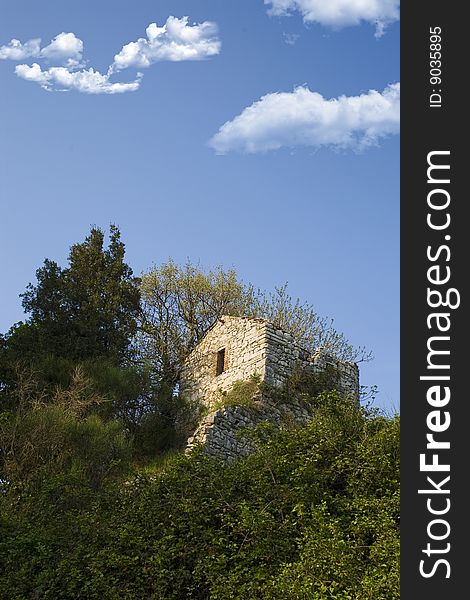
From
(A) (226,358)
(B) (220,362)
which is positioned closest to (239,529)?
(A) (226,358)

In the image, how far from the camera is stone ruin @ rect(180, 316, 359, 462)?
601 inches

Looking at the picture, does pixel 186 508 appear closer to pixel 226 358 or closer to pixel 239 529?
pixel 239 529

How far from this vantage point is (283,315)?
23.4 m

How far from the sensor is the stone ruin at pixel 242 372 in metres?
15.3

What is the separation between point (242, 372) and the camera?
17625 mm

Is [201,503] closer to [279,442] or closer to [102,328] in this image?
[279,442]

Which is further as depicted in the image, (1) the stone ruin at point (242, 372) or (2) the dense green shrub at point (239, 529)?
(1) the stone ruin at point (242, 372)

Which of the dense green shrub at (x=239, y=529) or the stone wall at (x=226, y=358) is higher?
the stone wall at (x=226, y=358)

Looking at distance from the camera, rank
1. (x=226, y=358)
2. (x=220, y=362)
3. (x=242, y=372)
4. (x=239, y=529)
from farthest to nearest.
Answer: (x=220, y=362)
(x=226, y=358)
(x=242, y=372)
(x=239, y=529)

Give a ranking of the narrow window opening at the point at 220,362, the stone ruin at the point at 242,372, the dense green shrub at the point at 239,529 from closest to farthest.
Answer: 1. the dense green shrub at the point at 239,529
2. the stone ruin at the point at 242,372
3. the narrow window opening at the point at 220,362

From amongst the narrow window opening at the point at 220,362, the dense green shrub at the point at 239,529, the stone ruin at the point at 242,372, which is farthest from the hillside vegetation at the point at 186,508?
the narrow window opening at the point at 220,362

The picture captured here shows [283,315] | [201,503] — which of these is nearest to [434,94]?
[201,503]

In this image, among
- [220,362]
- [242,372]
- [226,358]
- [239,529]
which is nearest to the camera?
[239,529]

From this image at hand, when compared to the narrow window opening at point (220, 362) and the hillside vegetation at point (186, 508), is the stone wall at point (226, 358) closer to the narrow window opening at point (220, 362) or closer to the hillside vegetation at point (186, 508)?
the narrow window opening at point (220, 362)
